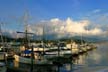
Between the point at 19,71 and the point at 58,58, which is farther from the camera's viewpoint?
the point at 58,58

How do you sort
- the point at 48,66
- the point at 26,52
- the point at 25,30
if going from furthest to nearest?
the point at 25,30 → the point at 26,52 → the point at 48,66

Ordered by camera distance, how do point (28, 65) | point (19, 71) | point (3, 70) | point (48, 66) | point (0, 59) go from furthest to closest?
point (0, 59) → point (28, 65) → point (48, 66) → point (19, 71) → point (3, 70)

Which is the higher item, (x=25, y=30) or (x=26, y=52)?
(x=25, y=30)

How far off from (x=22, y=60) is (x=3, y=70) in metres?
28.3

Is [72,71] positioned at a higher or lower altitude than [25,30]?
lower

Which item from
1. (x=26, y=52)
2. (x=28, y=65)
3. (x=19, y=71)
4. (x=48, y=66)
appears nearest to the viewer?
(x=19, y=71)

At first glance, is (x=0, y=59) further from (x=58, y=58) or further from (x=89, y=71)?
(x=89, y=71)

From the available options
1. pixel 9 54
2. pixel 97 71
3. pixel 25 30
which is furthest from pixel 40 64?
pixel 25 30

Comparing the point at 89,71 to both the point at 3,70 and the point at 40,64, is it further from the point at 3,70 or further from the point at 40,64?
the point at 3,70

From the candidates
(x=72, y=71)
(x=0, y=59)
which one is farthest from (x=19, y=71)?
(x=0, y=59)

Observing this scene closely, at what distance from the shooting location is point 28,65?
67000 mm

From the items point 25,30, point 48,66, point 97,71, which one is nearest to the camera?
point 97,71

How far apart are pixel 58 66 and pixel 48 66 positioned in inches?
205

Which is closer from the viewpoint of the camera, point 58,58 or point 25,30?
point 58,58
